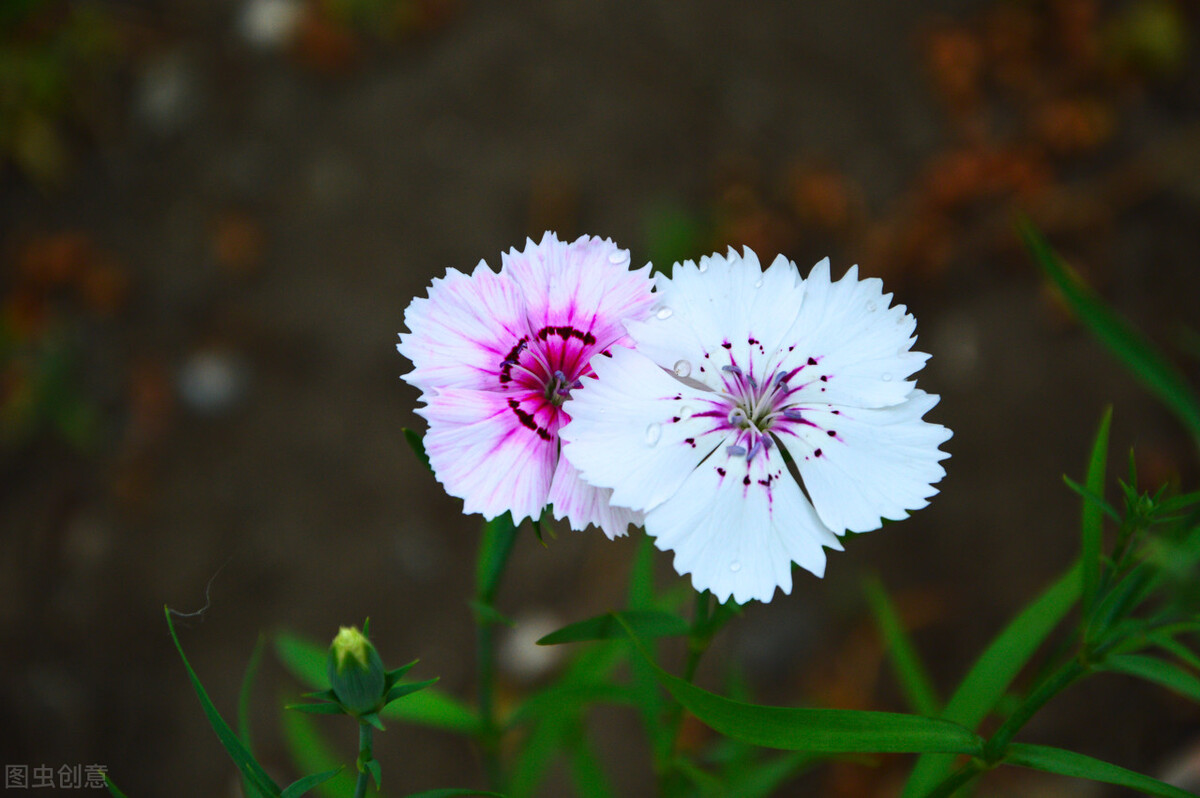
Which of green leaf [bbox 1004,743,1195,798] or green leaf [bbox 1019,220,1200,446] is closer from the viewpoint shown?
green leaf [bbox 1004,743,1195,798]

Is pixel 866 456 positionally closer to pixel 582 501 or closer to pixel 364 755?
pixel 582 501

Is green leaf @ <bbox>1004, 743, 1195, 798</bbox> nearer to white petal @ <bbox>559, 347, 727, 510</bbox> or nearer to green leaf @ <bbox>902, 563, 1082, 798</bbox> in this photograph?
green leaf @ <bbox>902, 563, 1082, 798</bbox>

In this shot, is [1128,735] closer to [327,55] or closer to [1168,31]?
[1168,31]

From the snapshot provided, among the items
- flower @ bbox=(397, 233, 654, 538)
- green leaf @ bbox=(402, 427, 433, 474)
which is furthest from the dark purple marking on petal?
green leaf @ bbox=(402, 427, 433, 474)

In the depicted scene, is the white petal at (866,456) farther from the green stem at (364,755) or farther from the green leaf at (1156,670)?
the green stem at (364,755)

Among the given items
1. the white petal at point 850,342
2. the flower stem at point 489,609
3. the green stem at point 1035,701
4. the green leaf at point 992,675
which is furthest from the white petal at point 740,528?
the green leaf at point 992,675

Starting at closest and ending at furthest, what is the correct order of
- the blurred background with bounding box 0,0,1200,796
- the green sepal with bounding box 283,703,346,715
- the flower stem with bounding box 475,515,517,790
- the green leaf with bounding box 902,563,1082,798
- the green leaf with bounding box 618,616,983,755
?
the green sepal with bounding box 283,703,346,715
the green leaf with bounding box 618,616,983,755
the flower stem with bounding box 475,515,517,790
the green leaf with bounding box 902,563,1082,798
the blurred background with bounding box 0,0,1200,796

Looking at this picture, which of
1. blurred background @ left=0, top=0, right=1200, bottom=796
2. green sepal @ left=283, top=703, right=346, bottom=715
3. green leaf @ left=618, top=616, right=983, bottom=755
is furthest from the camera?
blurred background @ left=0, top=0, right=1200, bottom=796
